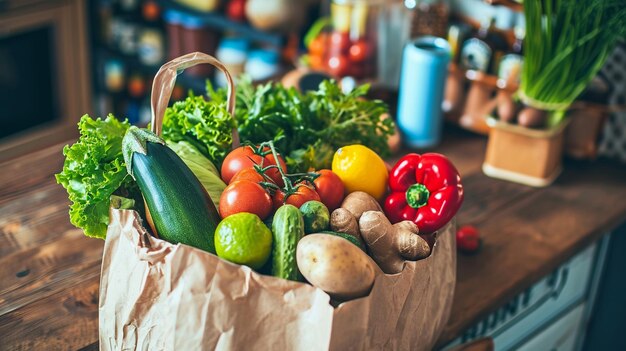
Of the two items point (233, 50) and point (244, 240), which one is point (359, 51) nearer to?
point (233, 50)

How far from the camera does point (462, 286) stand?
1.21m

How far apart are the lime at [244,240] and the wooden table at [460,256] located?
0.28m

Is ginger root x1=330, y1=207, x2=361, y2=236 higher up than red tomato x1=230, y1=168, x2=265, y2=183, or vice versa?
red tomato x1=230, y1=168, x2=265, y2=183

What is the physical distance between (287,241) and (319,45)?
1.08m

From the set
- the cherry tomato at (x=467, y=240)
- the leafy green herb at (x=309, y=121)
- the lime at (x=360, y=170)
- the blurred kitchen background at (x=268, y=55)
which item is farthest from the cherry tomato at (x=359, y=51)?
the lime at (x=360, y=170)

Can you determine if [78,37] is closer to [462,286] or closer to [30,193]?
[30,193]

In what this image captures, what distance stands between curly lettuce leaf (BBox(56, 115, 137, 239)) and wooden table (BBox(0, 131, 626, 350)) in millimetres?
172

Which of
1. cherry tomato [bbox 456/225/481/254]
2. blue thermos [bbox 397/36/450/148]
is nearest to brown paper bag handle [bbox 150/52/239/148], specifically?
cherry tomato [bbox 456/225/481/254]

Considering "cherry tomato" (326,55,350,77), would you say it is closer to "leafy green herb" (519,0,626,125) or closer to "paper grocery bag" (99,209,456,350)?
"leafy green herb" (519,0,626,125)

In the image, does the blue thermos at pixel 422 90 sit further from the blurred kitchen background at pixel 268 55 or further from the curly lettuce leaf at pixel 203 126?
the curly lettuce leaf at pixel 203 126

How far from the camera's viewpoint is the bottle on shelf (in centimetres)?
168

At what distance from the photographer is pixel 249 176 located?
0.97m

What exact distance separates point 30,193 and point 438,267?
0.79 meters

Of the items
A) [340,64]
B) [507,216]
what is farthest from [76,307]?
[340,64]
